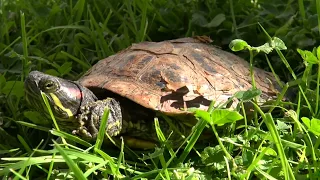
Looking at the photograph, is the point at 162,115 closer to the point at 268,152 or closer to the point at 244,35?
the point at 268,152

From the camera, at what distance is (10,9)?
2.88m

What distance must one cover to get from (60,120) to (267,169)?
2.19 feet

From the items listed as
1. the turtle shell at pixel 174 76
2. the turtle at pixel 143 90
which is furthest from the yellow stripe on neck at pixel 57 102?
the turtle shell at pixel 174 76

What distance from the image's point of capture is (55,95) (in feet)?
5.06

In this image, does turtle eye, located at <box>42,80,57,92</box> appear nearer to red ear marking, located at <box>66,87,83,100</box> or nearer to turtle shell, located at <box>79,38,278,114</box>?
red ear marking, located at <box>66,87,83,100</box>

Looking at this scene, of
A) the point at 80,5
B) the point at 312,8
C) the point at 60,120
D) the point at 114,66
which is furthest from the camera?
the point at 80,5

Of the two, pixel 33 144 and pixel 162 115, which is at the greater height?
pixel 162 115

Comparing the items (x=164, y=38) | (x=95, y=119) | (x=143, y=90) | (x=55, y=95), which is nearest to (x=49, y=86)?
(x=55, y=95)

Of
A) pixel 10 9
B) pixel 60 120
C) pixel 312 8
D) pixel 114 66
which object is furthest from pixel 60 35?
pixel 312 8

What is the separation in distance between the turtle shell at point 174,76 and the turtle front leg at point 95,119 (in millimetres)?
68

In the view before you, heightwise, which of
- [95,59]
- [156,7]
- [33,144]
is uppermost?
[156,7]

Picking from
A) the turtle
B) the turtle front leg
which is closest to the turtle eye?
the turtle

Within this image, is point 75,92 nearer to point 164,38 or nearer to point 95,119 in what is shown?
point 95,119

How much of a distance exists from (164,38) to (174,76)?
0.79m
